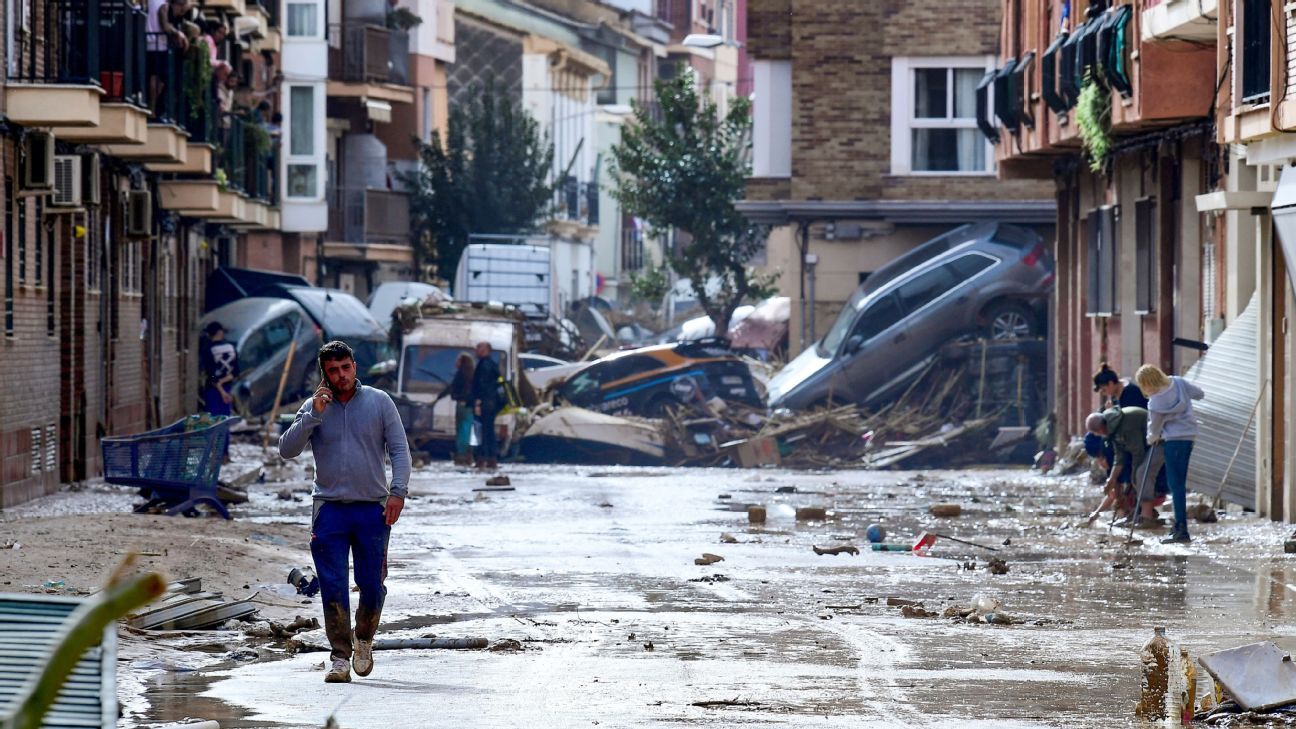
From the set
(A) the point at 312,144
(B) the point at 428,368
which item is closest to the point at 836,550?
(B) the point at 428,368

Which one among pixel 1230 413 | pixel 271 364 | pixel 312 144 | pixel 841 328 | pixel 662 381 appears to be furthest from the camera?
pixel 312 144

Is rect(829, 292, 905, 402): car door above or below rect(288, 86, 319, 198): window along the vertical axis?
below

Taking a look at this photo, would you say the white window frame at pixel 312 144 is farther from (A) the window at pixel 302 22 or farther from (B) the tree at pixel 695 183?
(B) the tree at pixel 695 183

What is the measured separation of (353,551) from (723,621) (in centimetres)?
297

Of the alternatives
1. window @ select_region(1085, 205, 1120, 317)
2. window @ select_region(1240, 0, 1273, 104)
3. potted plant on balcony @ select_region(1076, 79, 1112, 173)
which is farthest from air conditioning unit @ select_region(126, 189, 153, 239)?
window @ select_region(1240, 0, 1273, 104)

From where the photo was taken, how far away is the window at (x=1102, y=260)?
29.1m

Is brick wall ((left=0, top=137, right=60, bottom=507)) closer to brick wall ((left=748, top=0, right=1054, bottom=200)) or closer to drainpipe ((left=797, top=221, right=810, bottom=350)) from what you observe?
drainpipe ((left=797, top=221, right=810, bottom=350))

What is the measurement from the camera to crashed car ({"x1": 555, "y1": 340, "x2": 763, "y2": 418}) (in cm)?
3622

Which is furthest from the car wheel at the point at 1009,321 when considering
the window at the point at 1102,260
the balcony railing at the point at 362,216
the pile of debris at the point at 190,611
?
the pile of debris at the point at 190,611

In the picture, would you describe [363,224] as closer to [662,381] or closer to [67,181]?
[662,381]

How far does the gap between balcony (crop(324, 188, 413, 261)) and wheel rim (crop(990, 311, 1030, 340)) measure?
77.6ft

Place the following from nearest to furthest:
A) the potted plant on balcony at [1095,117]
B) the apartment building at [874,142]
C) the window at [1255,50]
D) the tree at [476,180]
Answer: the window at [1255,50] < the potted plant on balcony at [1095,117] < the apartment building at [874,142] < the tree at [476,180]

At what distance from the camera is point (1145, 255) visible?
26.8 metres

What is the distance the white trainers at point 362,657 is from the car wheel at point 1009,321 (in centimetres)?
2711
